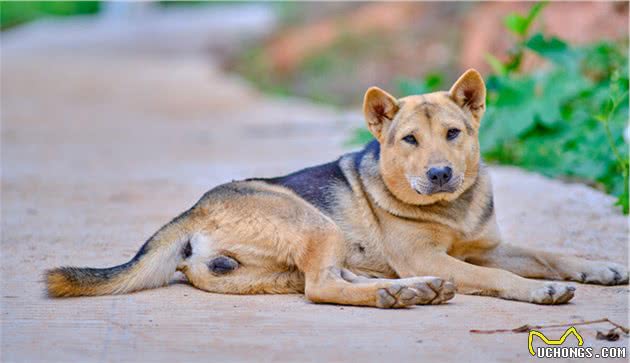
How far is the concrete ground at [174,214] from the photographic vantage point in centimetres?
443

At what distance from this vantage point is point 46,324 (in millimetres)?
4754

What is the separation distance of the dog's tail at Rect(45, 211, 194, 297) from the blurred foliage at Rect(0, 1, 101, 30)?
24708 millimetres

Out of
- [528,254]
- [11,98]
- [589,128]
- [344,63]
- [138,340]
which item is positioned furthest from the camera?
[344,63]

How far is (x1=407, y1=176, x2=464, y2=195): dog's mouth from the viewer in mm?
5324

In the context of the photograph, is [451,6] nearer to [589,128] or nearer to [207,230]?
[589,128]

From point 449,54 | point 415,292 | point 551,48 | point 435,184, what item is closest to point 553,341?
point 415,292

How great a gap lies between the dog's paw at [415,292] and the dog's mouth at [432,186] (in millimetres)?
488

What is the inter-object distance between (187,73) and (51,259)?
51.0ft

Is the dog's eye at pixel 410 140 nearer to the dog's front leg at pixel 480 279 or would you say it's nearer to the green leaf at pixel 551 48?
the dog's front leg at pixel 480 279

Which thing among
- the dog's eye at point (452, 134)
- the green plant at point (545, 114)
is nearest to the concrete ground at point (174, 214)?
the green plant at point (545, 114)

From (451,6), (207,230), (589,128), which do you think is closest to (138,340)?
(207,230)

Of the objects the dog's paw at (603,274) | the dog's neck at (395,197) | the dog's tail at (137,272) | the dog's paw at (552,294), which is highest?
the dog's neck at (395,197)

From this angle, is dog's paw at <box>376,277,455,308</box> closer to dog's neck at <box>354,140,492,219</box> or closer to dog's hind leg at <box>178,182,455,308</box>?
dog's hind leg at <box>178,182,455,308</box>

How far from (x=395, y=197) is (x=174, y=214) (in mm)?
2409
